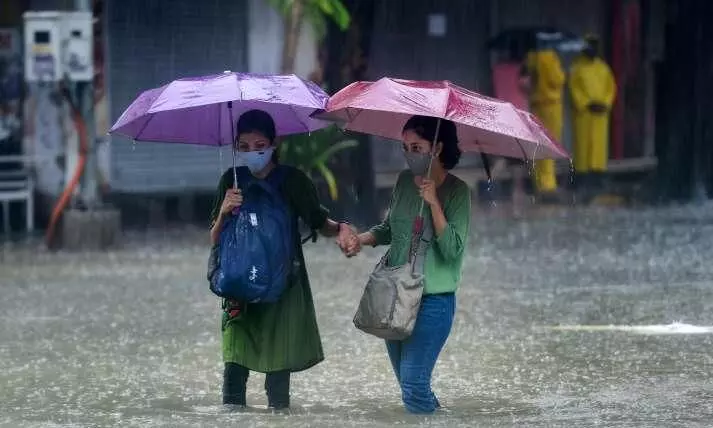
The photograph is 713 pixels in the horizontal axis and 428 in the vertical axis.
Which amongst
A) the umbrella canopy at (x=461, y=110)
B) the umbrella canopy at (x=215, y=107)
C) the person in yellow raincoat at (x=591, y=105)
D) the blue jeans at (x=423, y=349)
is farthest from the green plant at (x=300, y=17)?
the blue jeans at (x=423, y=349)

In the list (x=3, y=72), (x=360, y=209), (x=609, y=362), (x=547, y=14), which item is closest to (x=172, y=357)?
(x=609, y=362)

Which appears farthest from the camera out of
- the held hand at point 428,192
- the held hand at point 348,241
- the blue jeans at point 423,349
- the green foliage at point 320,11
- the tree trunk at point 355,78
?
the tree trunk at point 355,78

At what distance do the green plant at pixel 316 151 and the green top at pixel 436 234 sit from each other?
31.7 ft

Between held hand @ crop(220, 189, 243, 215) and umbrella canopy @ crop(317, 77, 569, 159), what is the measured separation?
0.54 m

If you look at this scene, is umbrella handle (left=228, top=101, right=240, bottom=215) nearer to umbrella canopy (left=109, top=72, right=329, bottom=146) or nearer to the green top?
umbrella canopy (left=109, top=72, right=329, bottom=146)

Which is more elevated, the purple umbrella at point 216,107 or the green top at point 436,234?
the purple umbrella at point 216,107

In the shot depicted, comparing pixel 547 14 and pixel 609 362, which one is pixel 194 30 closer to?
pixel 547 14

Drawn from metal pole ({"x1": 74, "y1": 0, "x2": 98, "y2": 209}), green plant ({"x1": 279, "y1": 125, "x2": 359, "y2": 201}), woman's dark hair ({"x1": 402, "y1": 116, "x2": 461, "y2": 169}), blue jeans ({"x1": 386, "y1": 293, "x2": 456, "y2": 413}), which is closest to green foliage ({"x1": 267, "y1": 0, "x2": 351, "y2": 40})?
green plant ({"x1": 279, "y1": 125, "x2": 359, "y2": 201})

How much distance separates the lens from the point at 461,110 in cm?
684

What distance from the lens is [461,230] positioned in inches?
277

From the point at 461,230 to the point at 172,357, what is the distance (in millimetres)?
3212

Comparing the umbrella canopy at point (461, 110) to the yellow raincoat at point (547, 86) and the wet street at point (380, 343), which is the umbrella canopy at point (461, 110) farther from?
the yellow raincoat at point (547, 86)

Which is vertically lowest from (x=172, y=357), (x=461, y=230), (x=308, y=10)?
(x=172, y=357)

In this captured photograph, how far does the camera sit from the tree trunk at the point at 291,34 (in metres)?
16.7
